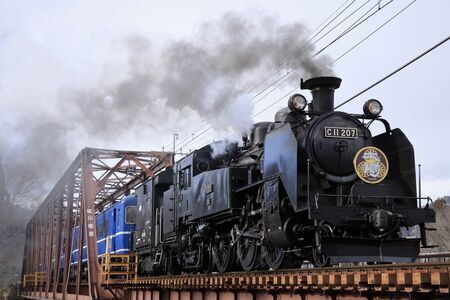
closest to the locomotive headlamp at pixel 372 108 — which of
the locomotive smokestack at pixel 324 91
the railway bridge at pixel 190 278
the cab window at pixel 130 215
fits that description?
the locomotive smokestack at pixel 324 91

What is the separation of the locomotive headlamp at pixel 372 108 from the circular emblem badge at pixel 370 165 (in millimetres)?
1364

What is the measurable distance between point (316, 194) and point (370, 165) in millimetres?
1431

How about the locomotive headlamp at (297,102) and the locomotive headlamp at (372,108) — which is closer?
the locomotive headlamp at (297,102)

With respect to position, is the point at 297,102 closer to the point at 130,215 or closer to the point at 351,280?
the point at 351,280

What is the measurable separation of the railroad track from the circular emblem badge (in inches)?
114

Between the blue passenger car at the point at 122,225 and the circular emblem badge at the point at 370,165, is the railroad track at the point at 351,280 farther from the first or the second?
the blue passenger car at the point at 122,225

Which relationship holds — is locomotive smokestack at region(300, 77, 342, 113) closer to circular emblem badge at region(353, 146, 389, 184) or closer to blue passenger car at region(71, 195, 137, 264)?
circular emblem badge at region(353, 146, 389, 184)

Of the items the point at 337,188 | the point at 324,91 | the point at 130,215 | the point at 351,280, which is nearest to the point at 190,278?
the point at 337,188

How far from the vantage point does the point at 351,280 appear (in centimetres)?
716

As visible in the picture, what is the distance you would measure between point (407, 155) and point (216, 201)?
4640mm

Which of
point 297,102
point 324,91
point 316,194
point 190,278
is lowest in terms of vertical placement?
point 190,278

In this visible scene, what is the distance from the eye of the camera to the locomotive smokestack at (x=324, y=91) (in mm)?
12383

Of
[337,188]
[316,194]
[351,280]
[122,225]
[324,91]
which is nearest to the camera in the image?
[351,280]

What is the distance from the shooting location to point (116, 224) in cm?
2534
